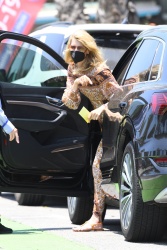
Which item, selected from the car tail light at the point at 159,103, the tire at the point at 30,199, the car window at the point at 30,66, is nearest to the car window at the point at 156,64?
the car tail light at the point at 159,103

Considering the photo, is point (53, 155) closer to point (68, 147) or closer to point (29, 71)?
point (68, 147)

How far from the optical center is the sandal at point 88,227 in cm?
953

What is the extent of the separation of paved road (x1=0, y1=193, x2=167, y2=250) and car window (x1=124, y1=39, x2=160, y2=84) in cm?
139

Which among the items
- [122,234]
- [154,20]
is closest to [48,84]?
[122,234]

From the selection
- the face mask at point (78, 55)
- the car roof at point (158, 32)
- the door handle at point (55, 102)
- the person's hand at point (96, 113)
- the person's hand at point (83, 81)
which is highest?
the car roof at point (158, 32)

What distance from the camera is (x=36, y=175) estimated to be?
10094mm

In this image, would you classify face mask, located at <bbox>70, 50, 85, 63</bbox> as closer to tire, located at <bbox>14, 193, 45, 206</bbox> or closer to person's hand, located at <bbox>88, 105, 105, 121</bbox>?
person's hand, located at <bbox>88, 105, 105, 121</bbox>

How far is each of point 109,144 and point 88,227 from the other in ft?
2.68

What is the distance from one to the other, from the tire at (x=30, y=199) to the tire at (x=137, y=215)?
3.96m

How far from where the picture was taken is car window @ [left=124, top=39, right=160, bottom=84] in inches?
349

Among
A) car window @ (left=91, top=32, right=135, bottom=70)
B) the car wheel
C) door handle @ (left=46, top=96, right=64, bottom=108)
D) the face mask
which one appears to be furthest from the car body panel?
car window @ (left=91, top=32, right=135, bottom=70)

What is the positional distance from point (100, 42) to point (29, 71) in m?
1.04

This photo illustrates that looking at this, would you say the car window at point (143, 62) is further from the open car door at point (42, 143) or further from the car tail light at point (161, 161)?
the car tail light at point (161, 161)

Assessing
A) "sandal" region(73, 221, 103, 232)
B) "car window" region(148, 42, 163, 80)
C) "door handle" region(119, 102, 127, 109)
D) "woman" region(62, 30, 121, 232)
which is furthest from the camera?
"sandal" region(73, 221, 103, 232)
